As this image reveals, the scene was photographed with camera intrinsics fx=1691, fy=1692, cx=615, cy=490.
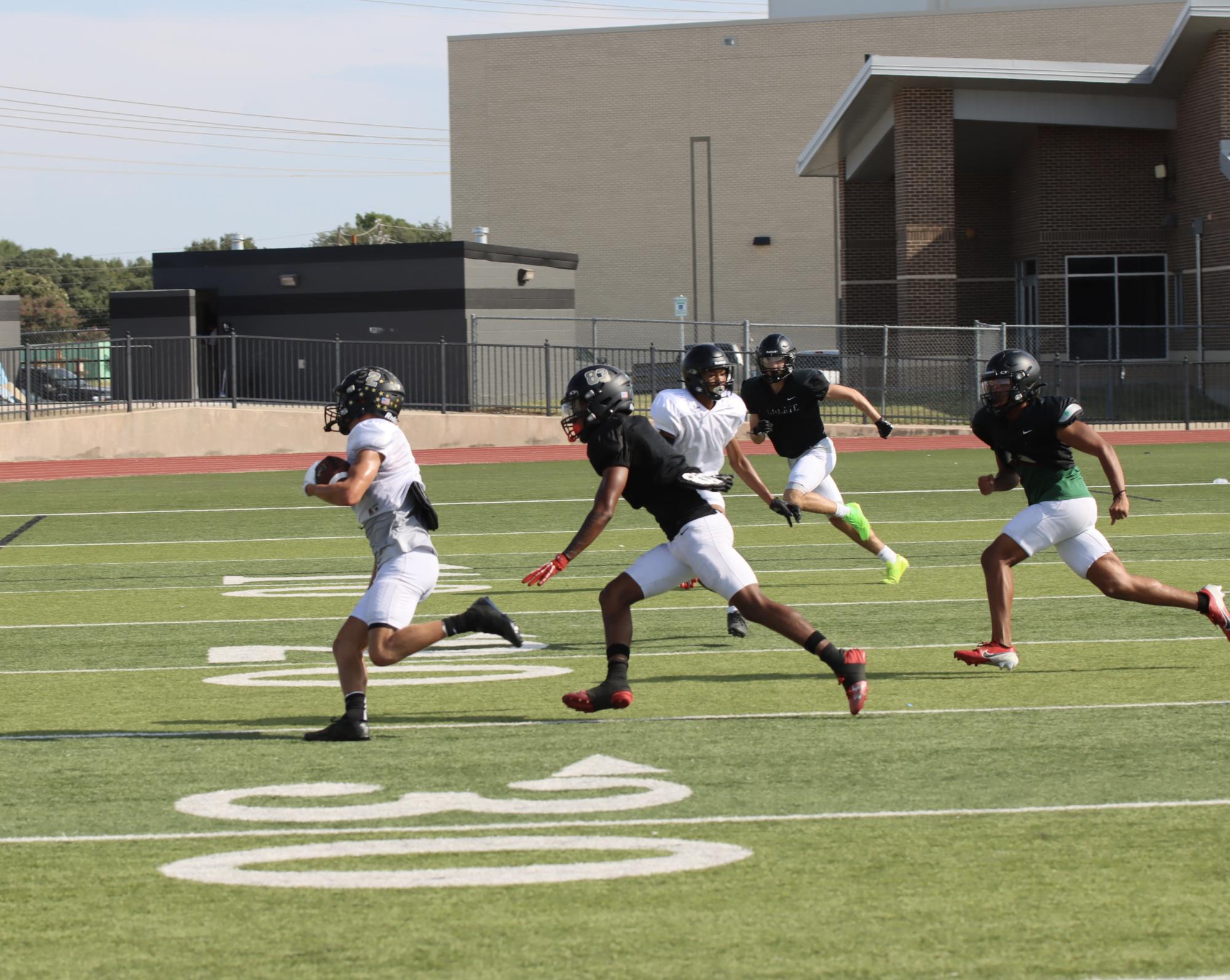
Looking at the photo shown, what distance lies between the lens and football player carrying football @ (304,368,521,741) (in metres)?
7.20

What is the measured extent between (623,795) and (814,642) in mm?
1523

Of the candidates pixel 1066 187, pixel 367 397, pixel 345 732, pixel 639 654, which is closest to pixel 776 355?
pixel 639 654

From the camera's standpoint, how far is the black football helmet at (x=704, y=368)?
9211 millimetres

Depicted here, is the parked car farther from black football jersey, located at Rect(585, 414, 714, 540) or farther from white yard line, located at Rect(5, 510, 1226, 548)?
black football jersey, located at Rect(585, 414, 714, 540)

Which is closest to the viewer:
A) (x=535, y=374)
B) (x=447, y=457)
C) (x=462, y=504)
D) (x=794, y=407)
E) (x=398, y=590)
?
(x=398, y=590)

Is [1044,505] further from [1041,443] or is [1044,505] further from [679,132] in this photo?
[679,132]

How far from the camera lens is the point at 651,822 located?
19.0ft

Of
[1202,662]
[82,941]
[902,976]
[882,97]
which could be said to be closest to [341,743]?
[82,941]

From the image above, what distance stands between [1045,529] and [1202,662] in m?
1.25

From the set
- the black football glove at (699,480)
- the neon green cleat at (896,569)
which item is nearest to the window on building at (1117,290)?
the neon green cleat at (896,569)

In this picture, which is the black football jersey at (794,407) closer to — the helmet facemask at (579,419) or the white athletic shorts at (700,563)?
the white athletic shorts at (700,563)

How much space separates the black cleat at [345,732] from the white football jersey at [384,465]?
2.85 ft

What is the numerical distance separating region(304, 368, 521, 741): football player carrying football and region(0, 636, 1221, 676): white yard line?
85.4 inches

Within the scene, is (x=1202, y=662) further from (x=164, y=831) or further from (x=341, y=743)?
(x=164, y=831)
